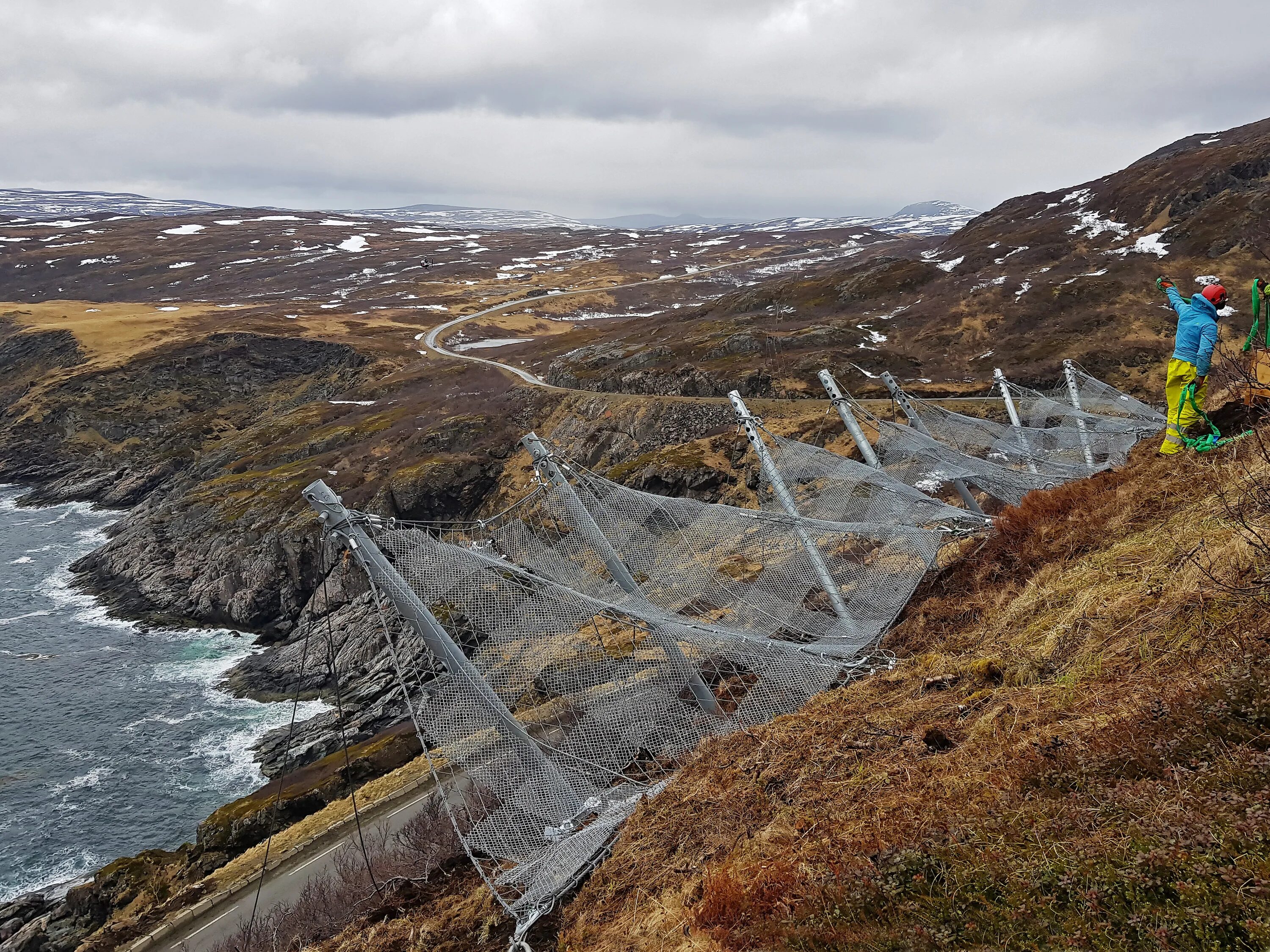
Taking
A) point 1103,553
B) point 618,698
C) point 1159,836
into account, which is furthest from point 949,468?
point 1159,836

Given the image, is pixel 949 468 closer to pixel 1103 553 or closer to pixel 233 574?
pixel 1103 553

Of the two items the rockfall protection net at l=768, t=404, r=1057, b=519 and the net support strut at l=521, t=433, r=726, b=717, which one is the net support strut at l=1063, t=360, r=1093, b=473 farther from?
the net support strut at l=521, t=433, r=726, b=717

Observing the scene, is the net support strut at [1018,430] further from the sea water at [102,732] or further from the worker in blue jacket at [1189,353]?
the sea water at [102,732]

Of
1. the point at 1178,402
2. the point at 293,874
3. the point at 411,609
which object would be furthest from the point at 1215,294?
the point at 293,874

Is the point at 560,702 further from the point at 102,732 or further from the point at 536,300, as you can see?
the point at 536,300

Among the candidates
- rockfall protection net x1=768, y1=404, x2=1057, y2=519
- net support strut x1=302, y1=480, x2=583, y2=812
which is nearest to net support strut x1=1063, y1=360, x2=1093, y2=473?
rockfall protection net x1=768, y1=404, x2=1057, y2=519

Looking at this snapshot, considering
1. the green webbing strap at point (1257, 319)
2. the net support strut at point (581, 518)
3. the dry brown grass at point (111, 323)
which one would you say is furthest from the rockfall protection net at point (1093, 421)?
the dry brown grass at point (111, 323)
